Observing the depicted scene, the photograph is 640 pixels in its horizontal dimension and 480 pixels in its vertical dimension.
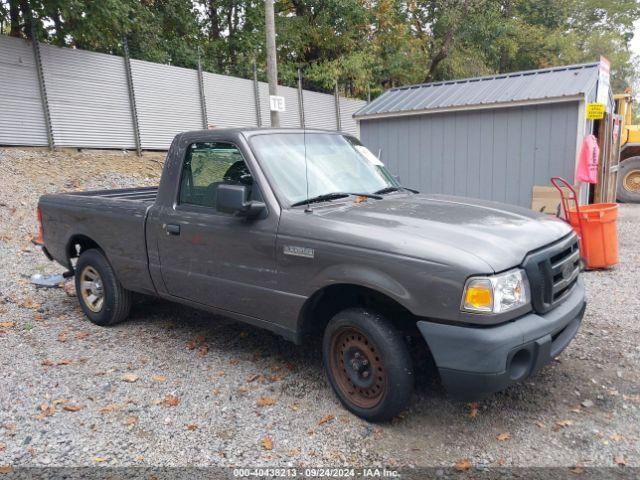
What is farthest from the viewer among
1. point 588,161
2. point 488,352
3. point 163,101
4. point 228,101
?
point 228,101

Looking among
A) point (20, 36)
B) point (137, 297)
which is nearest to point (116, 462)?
point (137, 297)

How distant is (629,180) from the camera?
14688 mm

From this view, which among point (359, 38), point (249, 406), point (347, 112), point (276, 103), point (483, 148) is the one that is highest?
point (359, 38)

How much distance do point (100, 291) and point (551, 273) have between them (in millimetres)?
4221

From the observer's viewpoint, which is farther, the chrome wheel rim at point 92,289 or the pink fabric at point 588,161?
the pink fabric at point 588,161

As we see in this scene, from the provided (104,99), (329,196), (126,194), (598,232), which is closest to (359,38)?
(104,99)

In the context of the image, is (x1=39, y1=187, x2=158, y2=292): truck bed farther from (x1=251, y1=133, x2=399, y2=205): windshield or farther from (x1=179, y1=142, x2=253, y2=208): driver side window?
(x1=251, y1=133, x2=399, y2=205): windshield

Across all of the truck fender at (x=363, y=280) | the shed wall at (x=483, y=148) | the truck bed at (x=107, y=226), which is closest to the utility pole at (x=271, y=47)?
the shed wall at (x=483, y=148)

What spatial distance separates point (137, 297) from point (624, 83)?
166 ft

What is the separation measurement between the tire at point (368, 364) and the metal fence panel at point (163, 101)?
1137cm

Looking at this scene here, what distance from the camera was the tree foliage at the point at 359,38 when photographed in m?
19.0

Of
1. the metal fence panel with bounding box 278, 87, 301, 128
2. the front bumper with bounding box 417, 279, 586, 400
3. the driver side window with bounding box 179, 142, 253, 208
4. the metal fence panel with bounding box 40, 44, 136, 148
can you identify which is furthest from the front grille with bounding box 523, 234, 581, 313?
the metal fence panel with bounding box 278, 87, 301, 128

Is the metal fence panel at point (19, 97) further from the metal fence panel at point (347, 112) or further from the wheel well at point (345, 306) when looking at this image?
the metal fence panel at point (347, 112)

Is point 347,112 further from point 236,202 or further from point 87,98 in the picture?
point 236,202
